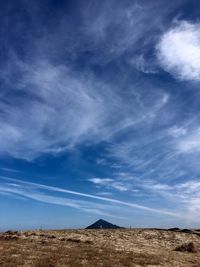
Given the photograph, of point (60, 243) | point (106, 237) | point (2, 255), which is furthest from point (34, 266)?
point (106, 237)

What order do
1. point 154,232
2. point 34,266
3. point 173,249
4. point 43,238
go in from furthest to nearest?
point 154,232 → point 43,238 → point 173,249 → point 34,266

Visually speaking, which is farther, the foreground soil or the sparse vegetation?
the sparse vegetation

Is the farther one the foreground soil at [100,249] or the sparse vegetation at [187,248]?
the sparse vegetation at [187,248]

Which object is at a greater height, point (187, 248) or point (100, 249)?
point (187, 248)

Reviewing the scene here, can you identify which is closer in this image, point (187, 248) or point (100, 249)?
point (100, 249)

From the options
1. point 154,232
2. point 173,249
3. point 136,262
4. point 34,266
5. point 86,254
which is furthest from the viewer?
point 154,232

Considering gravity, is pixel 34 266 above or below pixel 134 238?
below

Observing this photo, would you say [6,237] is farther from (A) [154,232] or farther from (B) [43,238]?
(A) [154,232]

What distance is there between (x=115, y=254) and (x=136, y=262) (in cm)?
442

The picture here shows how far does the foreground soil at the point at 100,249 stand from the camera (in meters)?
34.7

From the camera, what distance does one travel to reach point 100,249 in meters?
41.8

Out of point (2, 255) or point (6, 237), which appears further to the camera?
point (6, 237)

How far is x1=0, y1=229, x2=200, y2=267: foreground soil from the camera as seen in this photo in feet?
114

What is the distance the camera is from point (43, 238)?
170 ft
